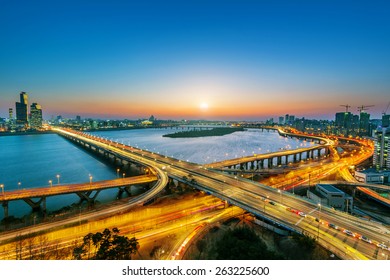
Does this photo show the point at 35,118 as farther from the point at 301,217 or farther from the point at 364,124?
the point at 364,124

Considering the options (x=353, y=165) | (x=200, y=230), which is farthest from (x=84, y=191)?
(x=353, y=165)

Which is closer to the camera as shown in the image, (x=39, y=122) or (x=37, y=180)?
(x=37, y=180)

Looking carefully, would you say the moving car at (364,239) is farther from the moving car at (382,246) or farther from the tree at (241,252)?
the tree at (241,252)

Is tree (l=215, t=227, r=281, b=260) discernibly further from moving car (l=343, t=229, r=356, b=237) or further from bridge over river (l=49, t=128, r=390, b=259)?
moving car (l=343, t=229, r=356, b=237)

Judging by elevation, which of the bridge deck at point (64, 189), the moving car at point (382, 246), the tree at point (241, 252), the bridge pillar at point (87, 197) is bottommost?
the bridge pillar at point (87, 197)

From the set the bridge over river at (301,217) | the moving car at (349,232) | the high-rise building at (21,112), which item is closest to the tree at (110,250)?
the bridge over river at (301,217)

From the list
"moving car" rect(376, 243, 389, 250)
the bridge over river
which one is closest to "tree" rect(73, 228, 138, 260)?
the bridge over river

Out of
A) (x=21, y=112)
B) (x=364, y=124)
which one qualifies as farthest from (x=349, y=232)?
(x=21, y=112)
